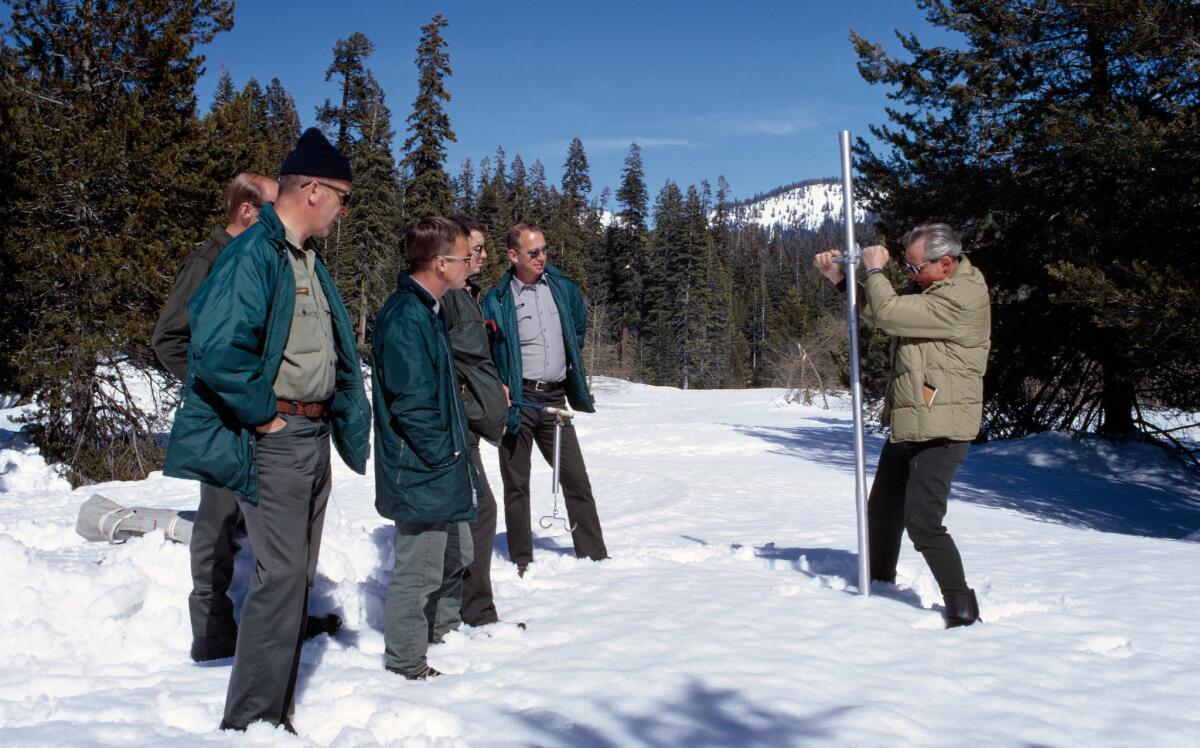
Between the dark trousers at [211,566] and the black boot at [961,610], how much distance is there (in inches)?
141

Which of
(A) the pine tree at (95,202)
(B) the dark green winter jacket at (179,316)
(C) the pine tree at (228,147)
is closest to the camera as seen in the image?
(B) the dark green winter jacket at (179,316)

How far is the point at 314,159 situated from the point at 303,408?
3.04 feet

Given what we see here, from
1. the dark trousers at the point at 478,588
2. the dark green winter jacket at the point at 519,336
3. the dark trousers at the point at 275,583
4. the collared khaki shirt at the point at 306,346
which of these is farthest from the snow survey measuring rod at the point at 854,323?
the dark trousers at the point at 275,583

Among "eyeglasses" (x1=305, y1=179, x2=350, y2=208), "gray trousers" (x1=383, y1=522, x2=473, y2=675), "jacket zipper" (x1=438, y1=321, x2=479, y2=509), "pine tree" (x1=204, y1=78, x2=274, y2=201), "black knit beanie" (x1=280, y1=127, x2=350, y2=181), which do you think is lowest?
"gray trousers" (x1=383, y1=522, x2=473, y2=675)

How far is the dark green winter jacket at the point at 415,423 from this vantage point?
3.48m

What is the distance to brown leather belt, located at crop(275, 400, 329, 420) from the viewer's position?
9.72 ft

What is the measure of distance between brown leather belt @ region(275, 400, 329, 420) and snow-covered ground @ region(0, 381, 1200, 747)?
1.09 metres

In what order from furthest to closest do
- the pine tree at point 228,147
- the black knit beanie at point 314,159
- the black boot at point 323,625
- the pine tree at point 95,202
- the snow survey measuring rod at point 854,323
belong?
the pine tree at point 228,147, the pine tree at point 95,202, the snow survey measuring rod at point 854,323, the black boot at point 323,625, the black knit beanie at point 314,159

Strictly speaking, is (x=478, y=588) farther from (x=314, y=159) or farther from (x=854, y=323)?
(x=854, y=323)

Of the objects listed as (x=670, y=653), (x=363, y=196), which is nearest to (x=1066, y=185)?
(x=670, y=653)

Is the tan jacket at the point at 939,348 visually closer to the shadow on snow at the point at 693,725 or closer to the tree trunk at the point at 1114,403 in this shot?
the shadow on snow at the point at 693,725

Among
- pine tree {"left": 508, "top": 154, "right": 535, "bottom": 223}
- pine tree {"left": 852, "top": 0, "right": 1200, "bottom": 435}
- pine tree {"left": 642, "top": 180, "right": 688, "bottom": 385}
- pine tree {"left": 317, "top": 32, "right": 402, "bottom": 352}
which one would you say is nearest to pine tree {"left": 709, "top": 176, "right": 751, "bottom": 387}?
pine tree {"left": 642, "top": 180, "right": 688, "bottom": 385}

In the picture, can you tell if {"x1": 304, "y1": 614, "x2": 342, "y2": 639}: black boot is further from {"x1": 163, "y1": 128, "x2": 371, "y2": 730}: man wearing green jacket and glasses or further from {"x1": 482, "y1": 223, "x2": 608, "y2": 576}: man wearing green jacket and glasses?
{"x1": 482, "y1": 223, "x2": 608, "y2": 576}: man wearing green jacket and glasses

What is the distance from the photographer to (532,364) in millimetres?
5605
